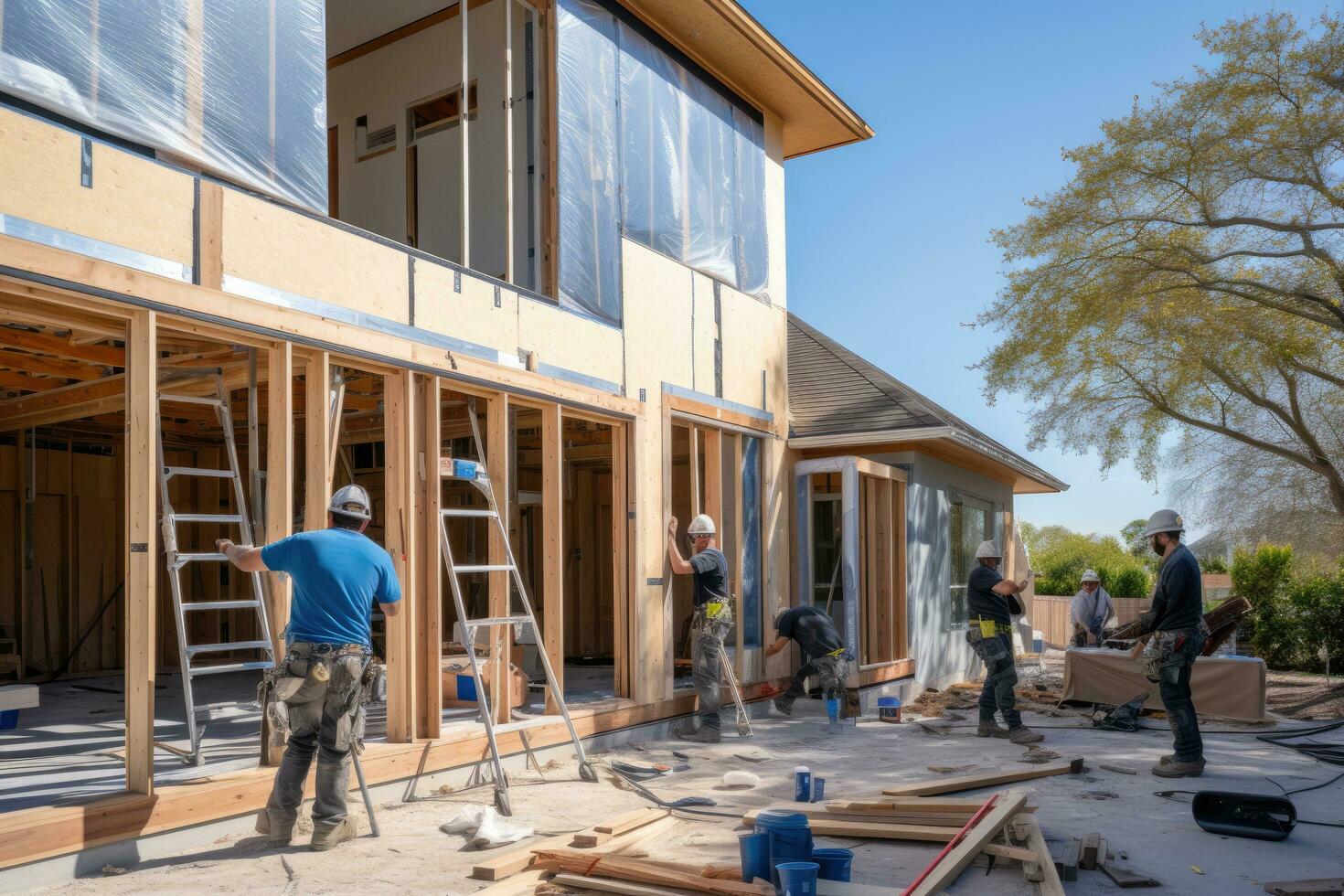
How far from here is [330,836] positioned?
17.4 feet

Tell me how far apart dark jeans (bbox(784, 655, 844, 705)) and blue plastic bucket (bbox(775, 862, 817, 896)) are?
6.25 metres

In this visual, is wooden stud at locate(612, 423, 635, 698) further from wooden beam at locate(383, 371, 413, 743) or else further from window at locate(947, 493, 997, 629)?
window at locate(947, 493, 997, 629)

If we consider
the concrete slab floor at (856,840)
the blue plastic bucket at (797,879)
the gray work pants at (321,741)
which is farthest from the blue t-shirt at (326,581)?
the blue plastic bucket at (797,879)

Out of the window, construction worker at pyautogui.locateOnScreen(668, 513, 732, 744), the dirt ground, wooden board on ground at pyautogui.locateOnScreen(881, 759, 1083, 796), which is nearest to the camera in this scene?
wooden board on ground at pyautogui.locateOnScreen(881, 759, 1083, 796)

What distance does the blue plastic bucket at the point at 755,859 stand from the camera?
4.50m

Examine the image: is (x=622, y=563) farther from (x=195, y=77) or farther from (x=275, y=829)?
(x=195, y=77)

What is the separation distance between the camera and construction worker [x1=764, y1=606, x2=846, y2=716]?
10344 millimetres

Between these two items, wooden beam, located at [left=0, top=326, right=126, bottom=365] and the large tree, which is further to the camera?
the large tree

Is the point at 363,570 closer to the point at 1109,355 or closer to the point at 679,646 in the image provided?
the point at 679,646

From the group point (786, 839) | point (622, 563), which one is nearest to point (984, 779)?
point (786, 839)

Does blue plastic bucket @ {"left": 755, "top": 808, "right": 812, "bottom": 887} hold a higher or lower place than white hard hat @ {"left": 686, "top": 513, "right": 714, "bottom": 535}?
lower

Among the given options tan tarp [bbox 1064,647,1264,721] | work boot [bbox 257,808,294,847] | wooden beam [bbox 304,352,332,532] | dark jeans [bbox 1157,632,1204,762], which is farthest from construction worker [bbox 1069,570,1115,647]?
work boot [bbox 257,808,294,847]

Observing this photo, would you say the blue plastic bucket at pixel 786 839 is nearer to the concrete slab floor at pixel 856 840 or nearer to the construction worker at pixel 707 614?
the concrete slab floor at pixel 856 840

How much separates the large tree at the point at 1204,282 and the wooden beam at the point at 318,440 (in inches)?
542
